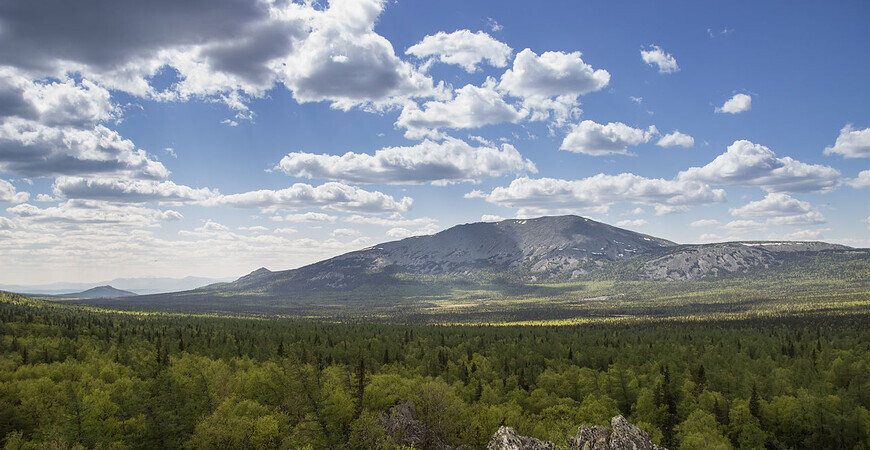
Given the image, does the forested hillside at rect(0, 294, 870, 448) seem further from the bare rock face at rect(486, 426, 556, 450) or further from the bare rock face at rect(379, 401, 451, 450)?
the bare rock face at rect(486, 426, 556, 450)

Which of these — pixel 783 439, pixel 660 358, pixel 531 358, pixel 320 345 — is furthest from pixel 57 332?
pixel 783 439

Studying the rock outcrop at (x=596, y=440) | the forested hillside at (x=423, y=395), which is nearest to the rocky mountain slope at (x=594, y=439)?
the rock outcrop at (x=596, y=440)

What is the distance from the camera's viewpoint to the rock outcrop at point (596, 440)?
188 ft

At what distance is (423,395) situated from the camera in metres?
106

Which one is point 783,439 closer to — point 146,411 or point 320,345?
point 146,411

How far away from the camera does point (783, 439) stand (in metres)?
95.1

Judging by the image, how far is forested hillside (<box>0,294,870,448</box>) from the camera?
81.6m

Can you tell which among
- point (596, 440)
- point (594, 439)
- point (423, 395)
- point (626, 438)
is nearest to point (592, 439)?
point (594, 439)

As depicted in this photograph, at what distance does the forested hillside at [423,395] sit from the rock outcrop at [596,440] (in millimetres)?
18006

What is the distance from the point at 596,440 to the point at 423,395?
52.2 meters

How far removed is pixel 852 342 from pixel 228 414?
648ft

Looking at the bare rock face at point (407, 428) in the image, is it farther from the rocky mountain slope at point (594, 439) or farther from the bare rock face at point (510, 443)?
the bare rock face at point (510, 443)

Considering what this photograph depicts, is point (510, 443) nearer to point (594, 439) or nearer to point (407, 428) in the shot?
point (594, 439)

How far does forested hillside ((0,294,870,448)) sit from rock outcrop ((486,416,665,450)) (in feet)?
59.1
